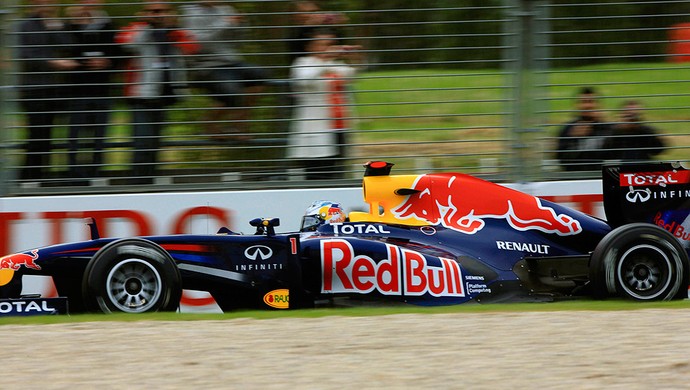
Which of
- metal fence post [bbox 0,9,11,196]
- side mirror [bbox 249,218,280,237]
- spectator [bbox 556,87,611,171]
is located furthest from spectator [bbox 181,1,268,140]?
spectator [bbox 556,87,611,171]

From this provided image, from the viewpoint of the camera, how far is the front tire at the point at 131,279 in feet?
20.4

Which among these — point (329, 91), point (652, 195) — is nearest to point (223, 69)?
point (329, 91)

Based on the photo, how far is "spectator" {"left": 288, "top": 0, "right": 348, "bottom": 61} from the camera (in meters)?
8.47

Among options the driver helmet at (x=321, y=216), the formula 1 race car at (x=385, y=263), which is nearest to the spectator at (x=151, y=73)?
the formula 1 race car at (x=385, y=263)

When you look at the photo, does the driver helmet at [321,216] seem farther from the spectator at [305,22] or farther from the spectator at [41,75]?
the spectator at [41,75]

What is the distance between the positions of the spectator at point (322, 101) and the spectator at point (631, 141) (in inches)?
90.6

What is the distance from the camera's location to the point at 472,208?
276 inches

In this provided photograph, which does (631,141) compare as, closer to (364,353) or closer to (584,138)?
(584,138)

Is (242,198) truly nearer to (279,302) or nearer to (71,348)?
(279,302)

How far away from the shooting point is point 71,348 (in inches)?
200

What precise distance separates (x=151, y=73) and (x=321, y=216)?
A: 2.28m

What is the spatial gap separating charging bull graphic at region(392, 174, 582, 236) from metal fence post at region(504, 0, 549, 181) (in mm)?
1468

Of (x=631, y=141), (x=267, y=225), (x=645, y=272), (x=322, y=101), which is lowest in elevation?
(x=645, y=272)

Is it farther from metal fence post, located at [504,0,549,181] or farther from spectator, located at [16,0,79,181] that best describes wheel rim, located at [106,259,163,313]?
metal fence post, located at [504,0,549,181]
